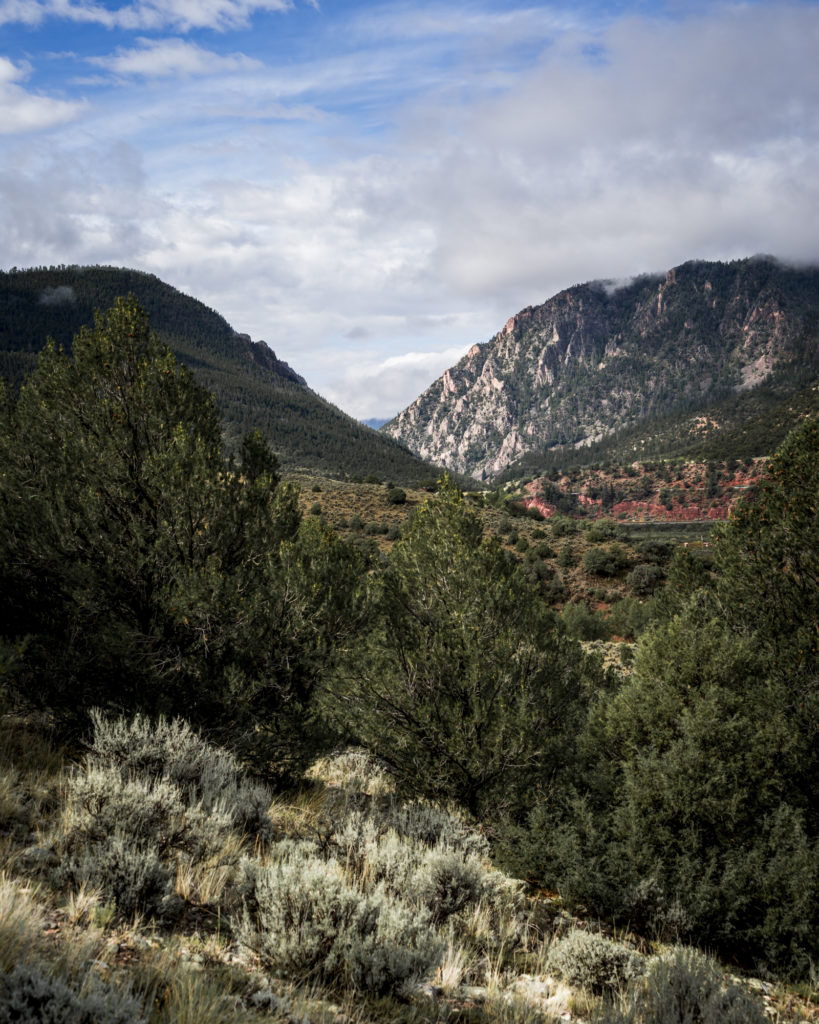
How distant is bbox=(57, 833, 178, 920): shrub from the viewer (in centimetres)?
375

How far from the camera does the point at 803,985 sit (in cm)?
568

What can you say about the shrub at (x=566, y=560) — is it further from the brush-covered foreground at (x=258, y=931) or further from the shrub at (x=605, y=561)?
the brush-covered foreground at (x=258, y=931)

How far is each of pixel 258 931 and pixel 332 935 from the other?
65 cm

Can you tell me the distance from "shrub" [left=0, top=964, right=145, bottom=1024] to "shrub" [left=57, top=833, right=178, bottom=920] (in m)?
1.47

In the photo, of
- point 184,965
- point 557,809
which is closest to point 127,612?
point 184,965

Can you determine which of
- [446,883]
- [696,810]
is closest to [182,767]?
[446,883]

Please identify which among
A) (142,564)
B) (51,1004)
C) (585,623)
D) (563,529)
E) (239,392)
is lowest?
(585,623)

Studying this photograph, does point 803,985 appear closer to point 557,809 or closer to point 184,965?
point 557,809

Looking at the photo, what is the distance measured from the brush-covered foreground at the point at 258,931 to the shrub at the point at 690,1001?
0.02 m

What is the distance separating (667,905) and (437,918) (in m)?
3.32

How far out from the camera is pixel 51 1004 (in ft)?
7.47

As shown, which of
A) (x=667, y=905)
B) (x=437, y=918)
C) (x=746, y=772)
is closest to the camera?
(x=437, y=918)

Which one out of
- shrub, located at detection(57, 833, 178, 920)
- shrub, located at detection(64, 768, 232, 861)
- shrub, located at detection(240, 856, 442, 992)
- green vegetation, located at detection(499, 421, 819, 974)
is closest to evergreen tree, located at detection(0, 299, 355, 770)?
shrub, located at detection(64, 768, 232, 861)

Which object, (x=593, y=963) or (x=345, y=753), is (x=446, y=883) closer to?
(x=593, y=963)
